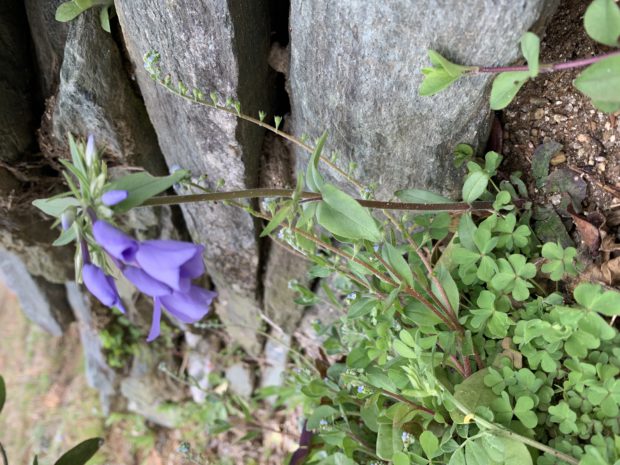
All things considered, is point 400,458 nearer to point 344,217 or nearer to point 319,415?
point 319,415

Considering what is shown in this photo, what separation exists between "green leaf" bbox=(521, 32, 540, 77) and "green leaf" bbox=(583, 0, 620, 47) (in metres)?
0.09

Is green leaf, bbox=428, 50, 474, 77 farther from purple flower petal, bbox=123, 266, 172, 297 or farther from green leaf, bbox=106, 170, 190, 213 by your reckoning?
purple flower petal, bbox=123, 266, 172, 297

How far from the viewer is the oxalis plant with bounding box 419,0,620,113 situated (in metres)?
1.08

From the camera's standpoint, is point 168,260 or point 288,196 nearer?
point 168,260

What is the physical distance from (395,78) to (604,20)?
477mm

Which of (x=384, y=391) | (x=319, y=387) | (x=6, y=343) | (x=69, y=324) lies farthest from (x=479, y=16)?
(x=6, y=343)

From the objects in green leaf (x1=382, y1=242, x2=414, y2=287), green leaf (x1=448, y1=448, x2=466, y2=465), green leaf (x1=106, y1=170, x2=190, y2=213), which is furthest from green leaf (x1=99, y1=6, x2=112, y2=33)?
green leaf (x1=448, y1=448, x2=466, y2=465)

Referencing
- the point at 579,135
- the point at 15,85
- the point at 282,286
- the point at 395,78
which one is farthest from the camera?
the point at 282,286

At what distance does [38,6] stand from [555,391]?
1.94m

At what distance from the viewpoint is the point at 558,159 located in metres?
1.53

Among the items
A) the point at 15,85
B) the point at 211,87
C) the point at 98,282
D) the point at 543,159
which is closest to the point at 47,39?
the point at 15,85

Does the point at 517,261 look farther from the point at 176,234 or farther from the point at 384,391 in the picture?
the point at 176,234

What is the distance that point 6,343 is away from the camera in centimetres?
437

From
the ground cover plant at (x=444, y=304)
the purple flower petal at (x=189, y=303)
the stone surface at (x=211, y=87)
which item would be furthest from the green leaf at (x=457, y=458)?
the stone surface at (x=211, y=87)
